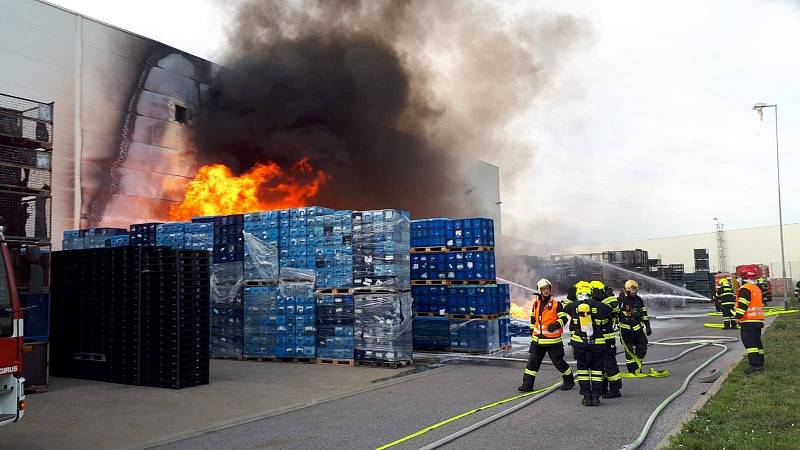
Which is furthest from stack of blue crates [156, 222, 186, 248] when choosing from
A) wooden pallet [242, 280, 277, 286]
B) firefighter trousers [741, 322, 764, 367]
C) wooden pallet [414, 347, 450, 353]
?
firefighter trousers [741, 322, 764, 367]

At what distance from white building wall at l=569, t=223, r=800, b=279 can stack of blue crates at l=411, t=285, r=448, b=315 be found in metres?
44.1

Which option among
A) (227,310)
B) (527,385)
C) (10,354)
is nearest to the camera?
(10,354)

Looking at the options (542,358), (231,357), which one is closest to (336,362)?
(231,357)

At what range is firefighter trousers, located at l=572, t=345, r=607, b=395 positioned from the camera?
24.4ft

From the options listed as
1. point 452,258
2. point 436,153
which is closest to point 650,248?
point 436,153

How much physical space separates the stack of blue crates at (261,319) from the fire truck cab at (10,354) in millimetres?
6997

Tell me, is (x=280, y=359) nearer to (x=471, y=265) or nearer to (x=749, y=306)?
(x=471, y=265)

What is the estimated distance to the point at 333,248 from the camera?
12.0 meters

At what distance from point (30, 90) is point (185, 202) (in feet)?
18.5

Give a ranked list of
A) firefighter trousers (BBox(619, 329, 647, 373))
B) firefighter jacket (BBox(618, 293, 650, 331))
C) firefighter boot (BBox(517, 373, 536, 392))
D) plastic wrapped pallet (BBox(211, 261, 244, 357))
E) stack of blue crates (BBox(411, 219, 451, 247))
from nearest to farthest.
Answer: firefighter boot (BBox(517, 373, 536, 392))
firefighter trousers (BBox(619, 329, 647, 373))
firefighter jacket (BBox(618, 293, 650, 331))
plastic wrapped pallet (BBox(211, 261, 244, 357))
stack of blue crates (BBox(411, 219, 451, 247))

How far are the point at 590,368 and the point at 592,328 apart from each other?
1.71ft

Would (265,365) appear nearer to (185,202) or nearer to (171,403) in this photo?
(171,403)

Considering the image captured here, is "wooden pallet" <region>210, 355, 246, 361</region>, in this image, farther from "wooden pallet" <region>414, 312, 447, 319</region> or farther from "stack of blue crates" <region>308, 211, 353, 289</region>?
"wooden pallet" <region>414, 312, 447, 319</region>

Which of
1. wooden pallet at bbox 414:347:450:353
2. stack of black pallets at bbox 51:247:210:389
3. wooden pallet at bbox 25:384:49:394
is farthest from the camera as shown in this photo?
wooden pallet at bbox 414:347:450:353
